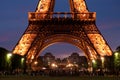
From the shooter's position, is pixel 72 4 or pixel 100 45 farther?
pixel 72 4

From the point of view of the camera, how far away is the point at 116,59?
5825 cm

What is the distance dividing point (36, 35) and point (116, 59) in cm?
1498

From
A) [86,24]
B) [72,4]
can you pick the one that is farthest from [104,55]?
[72,4]

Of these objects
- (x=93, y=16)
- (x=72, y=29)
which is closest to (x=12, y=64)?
(x=72, y=29)

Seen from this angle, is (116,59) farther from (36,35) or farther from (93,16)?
(36,35)

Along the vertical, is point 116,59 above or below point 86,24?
below

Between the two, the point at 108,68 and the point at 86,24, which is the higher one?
the point at 86,24

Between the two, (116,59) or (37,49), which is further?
(37,49)

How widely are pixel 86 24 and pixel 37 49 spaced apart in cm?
1029

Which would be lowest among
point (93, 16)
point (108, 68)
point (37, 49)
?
point (108, 68)

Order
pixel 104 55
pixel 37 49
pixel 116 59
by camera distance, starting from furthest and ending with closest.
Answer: pixel 37 49
pixel 104 55
pixel 116 59

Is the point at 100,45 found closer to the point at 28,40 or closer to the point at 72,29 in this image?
the point at 72,29

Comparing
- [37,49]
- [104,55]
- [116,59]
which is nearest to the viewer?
[116,59]

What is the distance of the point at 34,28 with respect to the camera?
65.8m
